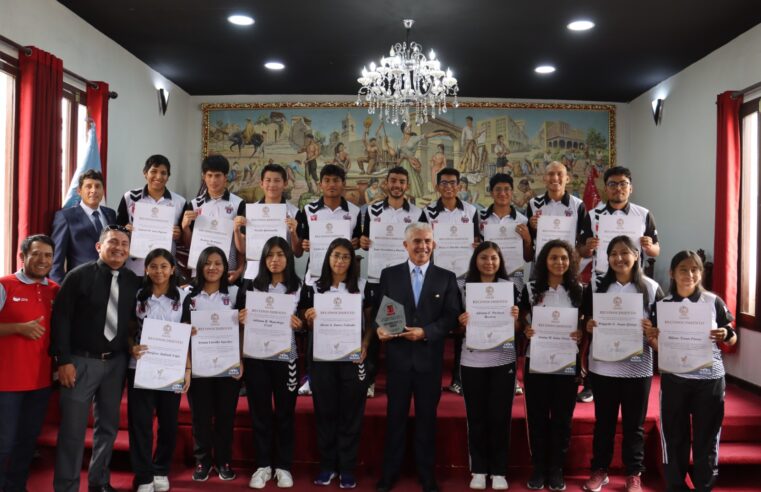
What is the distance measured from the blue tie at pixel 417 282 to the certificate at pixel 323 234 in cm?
65

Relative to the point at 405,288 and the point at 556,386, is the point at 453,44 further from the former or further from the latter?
the point at 556,386

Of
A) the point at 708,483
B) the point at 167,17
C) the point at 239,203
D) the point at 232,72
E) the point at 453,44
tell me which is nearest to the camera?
the point at 708,483

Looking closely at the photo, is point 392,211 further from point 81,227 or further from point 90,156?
point 90,156

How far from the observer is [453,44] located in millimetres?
6348

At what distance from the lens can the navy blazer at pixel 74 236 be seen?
447 centimetres

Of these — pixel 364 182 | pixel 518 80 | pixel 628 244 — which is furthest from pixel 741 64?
pixel 364 182

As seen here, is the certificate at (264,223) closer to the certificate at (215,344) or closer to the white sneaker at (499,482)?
the certificate at (215,344)

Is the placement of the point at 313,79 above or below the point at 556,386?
above

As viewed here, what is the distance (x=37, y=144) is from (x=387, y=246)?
8.86ft

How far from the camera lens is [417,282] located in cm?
386

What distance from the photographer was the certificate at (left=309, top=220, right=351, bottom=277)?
4289mm

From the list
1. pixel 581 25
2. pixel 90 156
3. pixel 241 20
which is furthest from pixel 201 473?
pixel 581 25

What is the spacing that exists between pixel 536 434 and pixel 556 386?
32cm

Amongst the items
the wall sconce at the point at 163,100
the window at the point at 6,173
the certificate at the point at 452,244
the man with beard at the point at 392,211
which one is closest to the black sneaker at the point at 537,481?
the man with beard at the point at 392,211
